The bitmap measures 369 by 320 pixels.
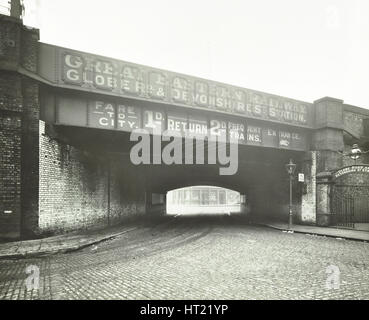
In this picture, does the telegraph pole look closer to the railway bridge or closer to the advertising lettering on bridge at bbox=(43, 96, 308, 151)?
the railway bridge

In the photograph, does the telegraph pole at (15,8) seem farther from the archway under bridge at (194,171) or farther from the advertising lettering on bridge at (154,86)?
the archway under bridge at (194,171)

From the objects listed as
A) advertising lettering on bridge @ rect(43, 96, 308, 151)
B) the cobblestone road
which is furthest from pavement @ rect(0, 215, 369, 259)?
advertising lettering on bridge @ rect(43, 96, 308, 151)

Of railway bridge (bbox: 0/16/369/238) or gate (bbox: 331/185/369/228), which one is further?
gate (bbox: 331/185/369/228)

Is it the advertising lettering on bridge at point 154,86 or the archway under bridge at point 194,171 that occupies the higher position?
the advertising lettering on bridge at point 154,86

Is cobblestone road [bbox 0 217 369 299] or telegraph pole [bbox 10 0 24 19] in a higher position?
telegraph pole [bbox 10 0 24 19]

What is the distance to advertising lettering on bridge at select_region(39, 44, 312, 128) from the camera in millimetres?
11047

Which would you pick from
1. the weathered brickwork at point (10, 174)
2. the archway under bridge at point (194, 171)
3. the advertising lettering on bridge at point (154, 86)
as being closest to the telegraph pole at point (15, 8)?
the advertising lettering on bridge at point (154, 86)

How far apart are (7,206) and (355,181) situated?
1943cm

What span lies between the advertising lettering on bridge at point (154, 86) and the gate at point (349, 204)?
516cm

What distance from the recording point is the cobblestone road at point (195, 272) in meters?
5.16

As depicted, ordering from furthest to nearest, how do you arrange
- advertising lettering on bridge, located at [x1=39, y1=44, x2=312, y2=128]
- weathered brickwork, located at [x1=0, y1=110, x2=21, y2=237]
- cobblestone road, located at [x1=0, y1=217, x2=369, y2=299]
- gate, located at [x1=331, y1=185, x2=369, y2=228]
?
gate, located at [x1=331, y1=185, x2=369, y2=228] → advertising lettering on bridge, located at [x1=39, y1=44, x2=312, y2=128] → weathered brickwork, located at [x1=0, y1=110, x2=21, y2=237] → cobblestone road, located at [x1=0, y1=217, x2=369, y2=299]

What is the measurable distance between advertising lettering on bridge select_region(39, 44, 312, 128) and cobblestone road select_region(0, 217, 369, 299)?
250 inches

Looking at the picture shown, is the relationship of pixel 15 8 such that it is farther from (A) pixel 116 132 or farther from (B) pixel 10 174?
(B) pixel 10 174
